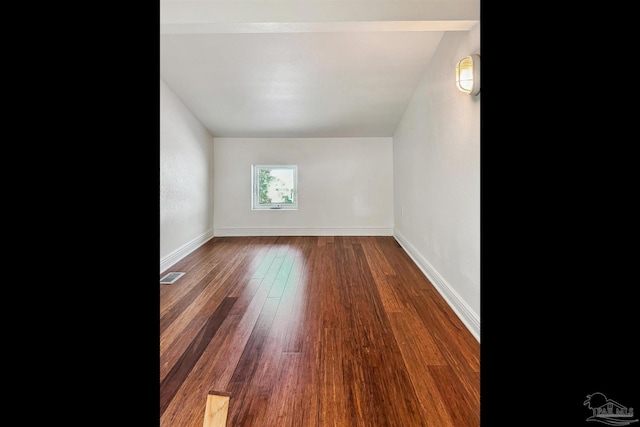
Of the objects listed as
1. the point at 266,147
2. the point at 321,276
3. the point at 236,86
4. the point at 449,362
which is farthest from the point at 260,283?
the point at 266,147

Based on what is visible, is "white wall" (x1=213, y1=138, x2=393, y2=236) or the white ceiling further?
"white wall" (x1=213, y1=138, x2=393, y2=236)

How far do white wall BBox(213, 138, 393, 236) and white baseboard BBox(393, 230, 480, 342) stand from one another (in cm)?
193

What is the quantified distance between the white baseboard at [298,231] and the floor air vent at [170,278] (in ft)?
7.72

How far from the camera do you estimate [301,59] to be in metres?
3.07

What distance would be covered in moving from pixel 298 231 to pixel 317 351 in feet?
13.3

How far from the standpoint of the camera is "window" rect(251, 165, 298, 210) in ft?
18.7

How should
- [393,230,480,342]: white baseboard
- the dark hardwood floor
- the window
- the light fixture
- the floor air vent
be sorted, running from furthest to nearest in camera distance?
1. the window
2. the floor air vent
3. [393,230,480,342]: white baseboard
4. the light fixture
5. the dark hardwood floor

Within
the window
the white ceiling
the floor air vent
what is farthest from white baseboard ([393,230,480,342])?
the window

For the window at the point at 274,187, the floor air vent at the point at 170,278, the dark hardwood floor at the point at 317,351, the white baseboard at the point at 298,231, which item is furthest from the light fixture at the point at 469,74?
the window at the point at 274,187

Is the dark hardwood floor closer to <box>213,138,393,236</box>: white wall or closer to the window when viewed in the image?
<box>213,138,393,236</box>: white wall

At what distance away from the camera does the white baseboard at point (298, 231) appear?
5605 mm

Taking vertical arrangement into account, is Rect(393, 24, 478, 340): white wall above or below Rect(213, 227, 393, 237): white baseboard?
above

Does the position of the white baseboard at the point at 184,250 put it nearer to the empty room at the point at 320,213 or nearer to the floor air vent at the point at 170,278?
the empty room at the point at 320,213
